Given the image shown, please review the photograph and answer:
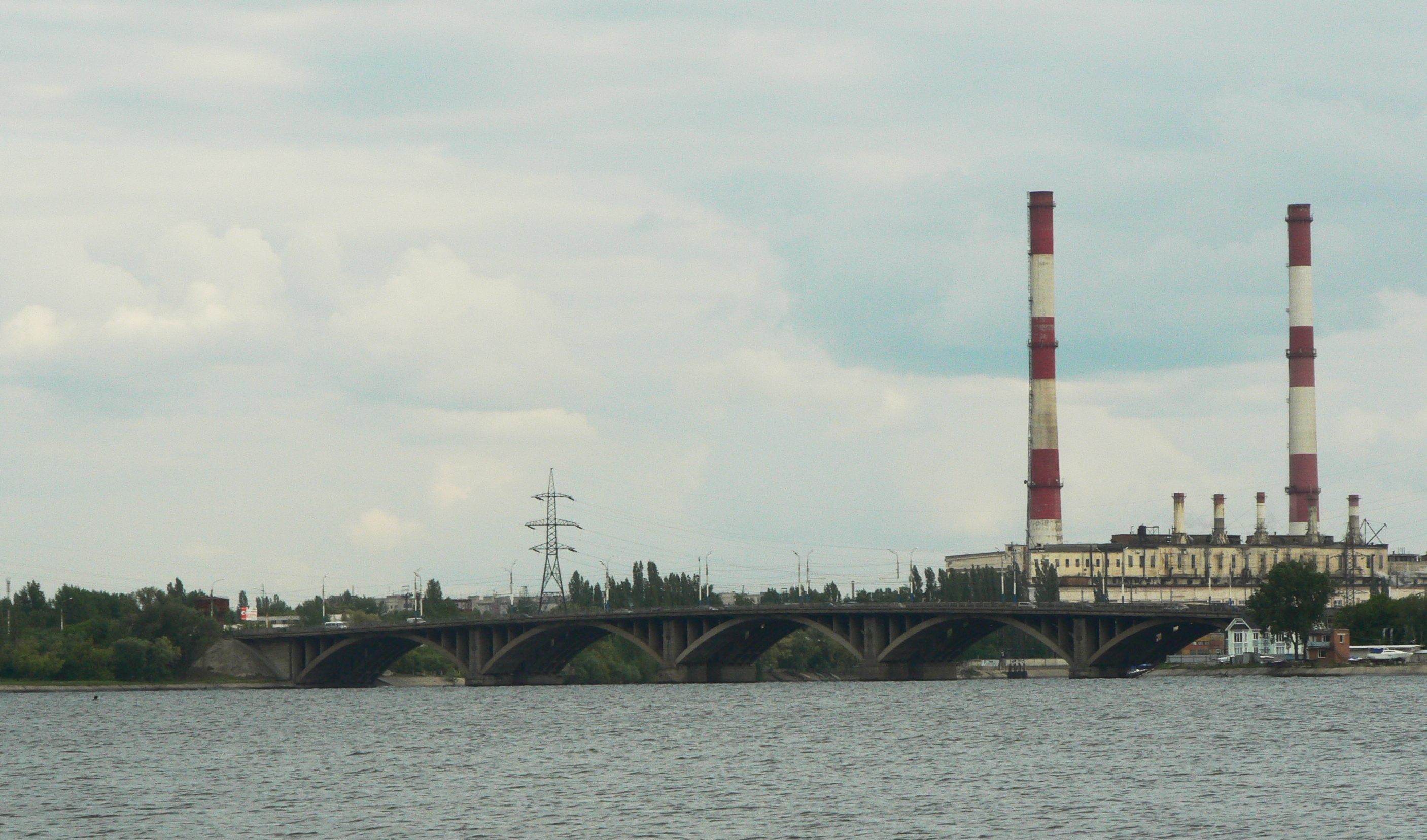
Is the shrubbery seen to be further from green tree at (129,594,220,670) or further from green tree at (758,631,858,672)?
green tree at (758,631,858,672)

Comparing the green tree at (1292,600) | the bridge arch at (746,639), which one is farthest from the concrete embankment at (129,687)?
the green tree at (1292,600)

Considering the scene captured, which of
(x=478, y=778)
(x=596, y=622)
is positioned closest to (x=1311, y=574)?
(x=596, y=622)

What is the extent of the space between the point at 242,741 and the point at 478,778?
2730cm

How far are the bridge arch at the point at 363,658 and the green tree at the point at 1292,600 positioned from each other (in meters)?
67.1

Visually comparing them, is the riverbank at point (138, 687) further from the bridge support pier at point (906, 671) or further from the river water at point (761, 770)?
the bridge support pier at point (906, 671)

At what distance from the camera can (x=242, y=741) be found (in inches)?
3482

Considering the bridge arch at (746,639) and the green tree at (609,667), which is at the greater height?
the bridge arch at (746,639)

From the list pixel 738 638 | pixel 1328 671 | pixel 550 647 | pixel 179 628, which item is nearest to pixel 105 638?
pixel 179 628

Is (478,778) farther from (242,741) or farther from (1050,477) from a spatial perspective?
(1050,477)

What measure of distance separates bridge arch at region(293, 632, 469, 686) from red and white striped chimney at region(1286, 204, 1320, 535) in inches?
3019

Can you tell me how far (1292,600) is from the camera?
5605 inches

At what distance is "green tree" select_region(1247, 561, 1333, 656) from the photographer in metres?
141

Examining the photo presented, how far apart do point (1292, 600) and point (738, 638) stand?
147 ft

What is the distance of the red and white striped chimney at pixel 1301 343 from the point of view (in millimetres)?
169875
